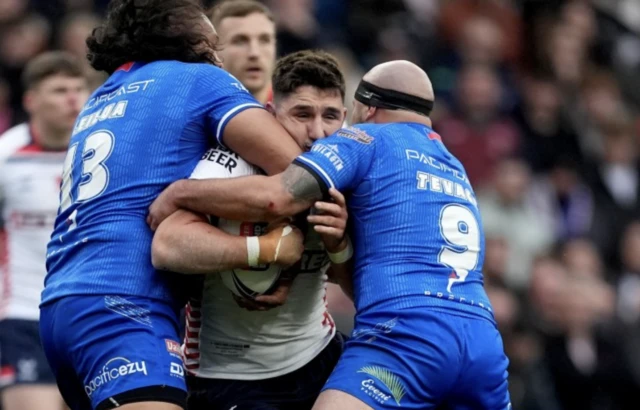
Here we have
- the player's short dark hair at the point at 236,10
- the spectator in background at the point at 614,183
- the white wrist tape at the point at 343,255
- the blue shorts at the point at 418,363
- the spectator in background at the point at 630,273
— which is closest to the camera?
the blue shorts at the point at 418,363

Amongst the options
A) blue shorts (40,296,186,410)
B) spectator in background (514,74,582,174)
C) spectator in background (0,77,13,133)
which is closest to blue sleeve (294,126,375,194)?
blue shorts (40,296,186,410)

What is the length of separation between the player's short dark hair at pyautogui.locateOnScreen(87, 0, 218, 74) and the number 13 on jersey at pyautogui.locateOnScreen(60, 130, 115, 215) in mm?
499

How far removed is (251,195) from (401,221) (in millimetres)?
703

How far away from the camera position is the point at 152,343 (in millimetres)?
5793

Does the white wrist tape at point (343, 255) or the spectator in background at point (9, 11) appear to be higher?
the white wrist tape at point (343, 255)

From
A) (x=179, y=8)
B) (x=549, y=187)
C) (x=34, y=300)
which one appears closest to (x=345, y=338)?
(x=179, y=8)

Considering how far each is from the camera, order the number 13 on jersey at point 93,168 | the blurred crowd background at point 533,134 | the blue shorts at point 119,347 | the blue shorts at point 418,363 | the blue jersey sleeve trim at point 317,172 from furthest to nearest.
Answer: the blurred crowd background at point 533,134
the number 13 on jersey at point 93,168
the blue jersey sleeve trim at point 317,172
the blue shorts at point 418,363
the blue shorts at point 119,347

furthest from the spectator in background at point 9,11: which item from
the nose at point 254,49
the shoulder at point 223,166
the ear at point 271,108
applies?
the shoulder at point 223,166

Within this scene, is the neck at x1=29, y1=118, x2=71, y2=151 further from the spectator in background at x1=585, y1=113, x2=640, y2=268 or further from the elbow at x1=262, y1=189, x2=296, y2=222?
the spectator in background at x1=585, y1=113, x2=640, y2=268

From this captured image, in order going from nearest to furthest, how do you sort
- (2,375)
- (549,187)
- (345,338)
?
(345,338), (2,375), (549,187)

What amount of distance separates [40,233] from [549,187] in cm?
708

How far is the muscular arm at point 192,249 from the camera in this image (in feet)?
19.1

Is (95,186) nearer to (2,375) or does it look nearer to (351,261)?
(351,261)

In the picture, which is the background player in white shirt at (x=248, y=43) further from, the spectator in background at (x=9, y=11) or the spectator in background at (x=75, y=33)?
the spectator in background at (x=9, y=11)
